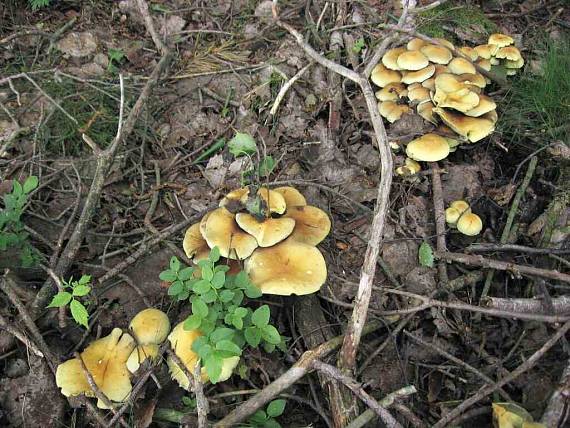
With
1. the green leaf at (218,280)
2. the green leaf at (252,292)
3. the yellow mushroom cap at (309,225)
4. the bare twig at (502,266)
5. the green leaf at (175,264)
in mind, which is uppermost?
the green leaf at (218,280)

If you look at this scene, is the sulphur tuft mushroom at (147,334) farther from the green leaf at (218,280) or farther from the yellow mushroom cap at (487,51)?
the yellow mushroom cap at (487,51)

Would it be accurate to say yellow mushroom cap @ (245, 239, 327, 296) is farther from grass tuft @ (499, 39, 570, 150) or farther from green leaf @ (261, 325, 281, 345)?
grass tuft @ (499, 39, 570, 150)

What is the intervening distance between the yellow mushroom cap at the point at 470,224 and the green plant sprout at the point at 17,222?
2888mm

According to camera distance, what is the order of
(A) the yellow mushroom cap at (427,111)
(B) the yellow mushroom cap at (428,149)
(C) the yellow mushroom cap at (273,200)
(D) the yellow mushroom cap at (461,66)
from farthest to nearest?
(D) the yellow mushroom cap at (461,66)
(A) the yellow mushroom cap at (427,111)
(B) the yellow mushroom cap at (428,149)
(C) the yellow mushroom cap at (273,200)

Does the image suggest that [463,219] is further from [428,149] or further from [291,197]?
[291,197]

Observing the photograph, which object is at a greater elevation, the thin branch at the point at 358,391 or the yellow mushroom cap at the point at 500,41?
the yellow mushroom cap at the point at 500,41

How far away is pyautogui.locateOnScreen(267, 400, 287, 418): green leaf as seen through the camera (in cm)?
245

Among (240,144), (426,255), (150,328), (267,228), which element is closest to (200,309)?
(150,328)

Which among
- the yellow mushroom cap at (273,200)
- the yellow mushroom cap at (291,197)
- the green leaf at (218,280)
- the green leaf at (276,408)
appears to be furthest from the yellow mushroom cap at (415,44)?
the green leaf at (276,408)

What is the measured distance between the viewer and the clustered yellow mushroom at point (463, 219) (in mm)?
3299

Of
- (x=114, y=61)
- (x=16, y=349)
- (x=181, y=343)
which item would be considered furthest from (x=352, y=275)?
(x=114, y=61)

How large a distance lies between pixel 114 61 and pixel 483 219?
381cm

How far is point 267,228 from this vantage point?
287 centimetres

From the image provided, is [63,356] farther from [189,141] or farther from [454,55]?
[454,55]
